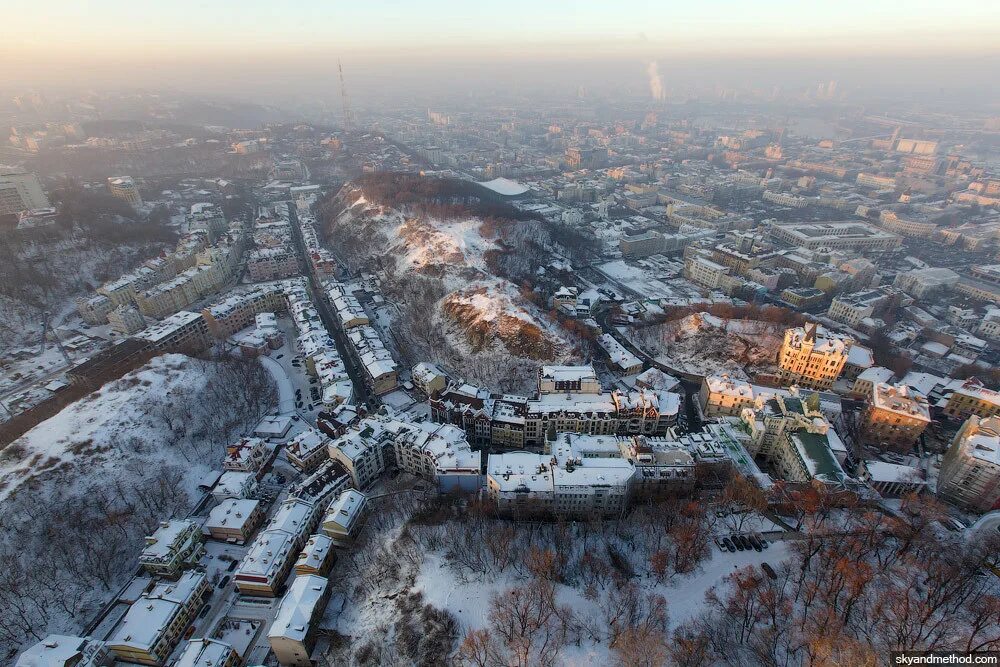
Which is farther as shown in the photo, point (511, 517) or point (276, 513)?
point (276, 513)

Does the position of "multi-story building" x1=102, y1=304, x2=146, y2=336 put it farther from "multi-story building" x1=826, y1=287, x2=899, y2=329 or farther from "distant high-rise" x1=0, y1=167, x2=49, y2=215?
"multi-story building" x1=826, y1=287, x2=899, y2=329

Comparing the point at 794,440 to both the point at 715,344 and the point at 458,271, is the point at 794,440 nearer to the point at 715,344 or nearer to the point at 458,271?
the point at 715,344

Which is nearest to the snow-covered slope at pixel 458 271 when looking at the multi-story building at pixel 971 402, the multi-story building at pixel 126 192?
the multi-story building at pixel 971 402

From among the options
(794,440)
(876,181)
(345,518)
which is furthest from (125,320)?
(876,181)

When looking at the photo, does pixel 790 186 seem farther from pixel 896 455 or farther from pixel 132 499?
pixel 132 499

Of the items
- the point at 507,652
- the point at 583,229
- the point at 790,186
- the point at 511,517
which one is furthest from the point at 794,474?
the point at 790,186

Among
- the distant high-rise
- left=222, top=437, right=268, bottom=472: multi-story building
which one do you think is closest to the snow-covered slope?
left=222, top=437, right=268, bottom=472: multi-story building

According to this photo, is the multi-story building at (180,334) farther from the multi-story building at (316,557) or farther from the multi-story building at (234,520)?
the multi-story building at (316,557)
